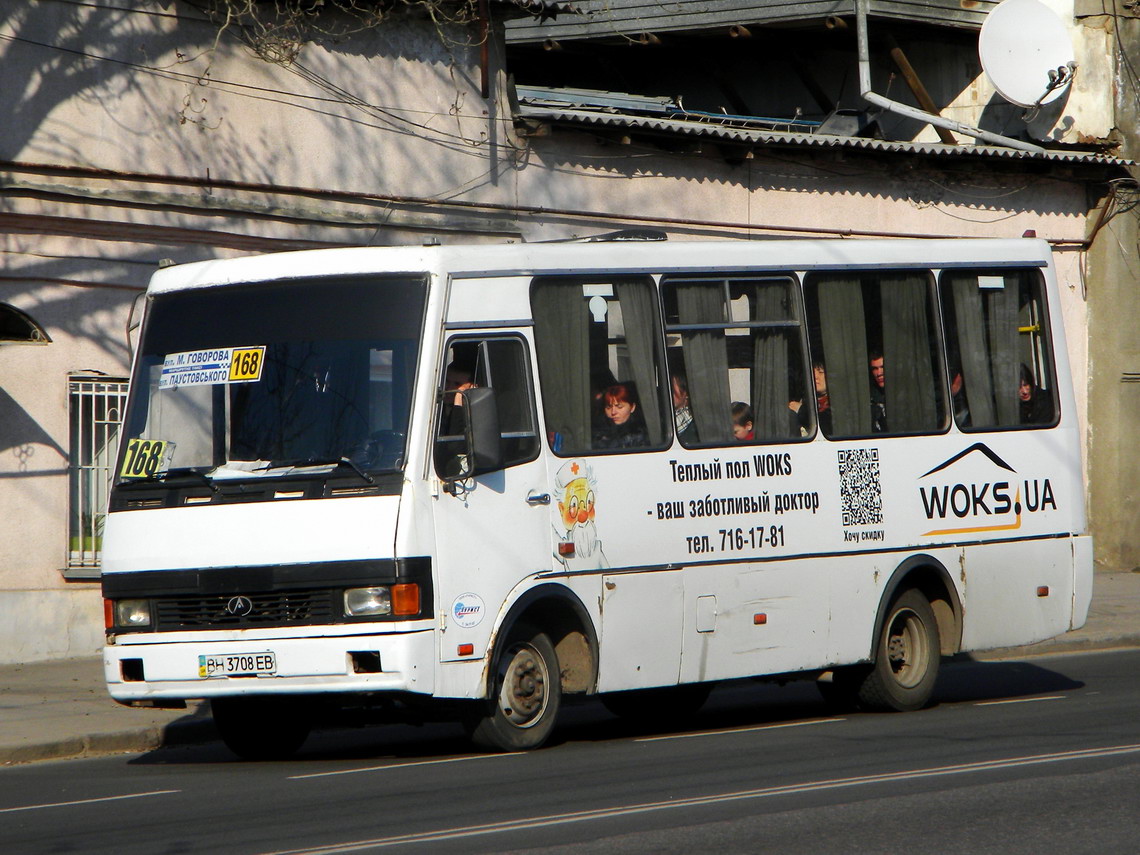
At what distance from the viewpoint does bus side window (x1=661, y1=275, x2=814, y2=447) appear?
399 inches

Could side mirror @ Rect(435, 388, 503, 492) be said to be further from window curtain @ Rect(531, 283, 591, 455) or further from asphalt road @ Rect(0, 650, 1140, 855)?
asphalt road @ Rect(0, 650, 1140, 855)

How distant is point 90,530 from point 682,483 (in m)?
6.75

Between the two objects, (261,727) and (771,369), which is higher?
(771,369)

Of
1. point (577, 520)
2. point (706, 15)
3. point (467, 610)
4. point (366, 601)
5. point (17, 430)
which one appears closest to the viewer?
point (366, 601)

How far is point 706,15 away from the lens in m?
21.8

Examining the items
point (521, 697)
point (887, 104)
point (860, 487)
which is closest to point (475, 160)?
point (887, 104)

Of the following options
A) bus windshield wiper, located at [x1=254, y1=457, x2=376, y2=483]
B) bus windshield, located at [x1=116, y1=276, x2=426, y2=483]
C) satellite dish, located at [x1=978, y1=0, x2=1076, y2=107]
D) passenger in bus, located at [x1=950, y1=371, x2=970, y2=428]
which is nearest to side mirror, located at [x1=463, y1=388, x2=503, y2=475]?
bus windshield, located at [x1=116, y1=276, x2=426, y2=483]

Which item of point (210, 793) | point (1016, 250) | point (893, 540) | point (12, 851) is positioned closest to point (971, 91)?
point (1016, 250)

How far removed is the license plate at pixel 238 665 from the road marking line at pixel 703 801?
2.01 m

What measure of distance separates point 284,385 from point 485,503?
47.5 inches

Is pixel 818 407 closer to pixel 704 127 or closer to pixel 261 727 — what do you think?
pixel 261 727

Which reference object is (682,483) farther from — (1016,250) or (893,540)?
(1016,250)

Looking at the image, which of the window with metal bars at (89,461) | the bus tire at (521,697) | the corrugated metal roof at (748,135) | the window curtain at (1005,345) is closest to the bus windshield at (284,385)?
the bus tire at (521,697)

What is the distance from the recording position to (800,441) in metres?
10.6
